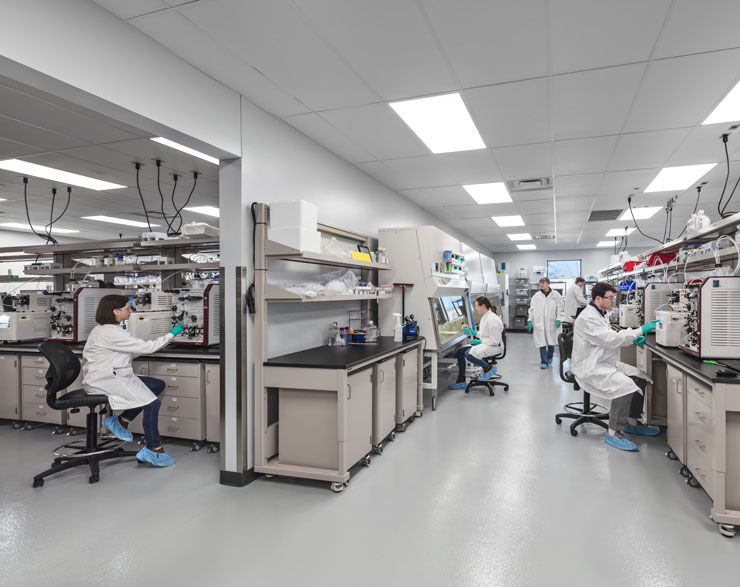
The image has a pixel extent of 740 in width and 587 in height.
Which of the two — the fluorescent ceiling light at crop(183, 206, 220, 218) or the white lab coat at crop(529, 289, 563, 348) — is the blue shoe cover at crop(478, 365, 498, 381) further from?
the fluorescent ceiling light at crop(183, 206, 220, 218)

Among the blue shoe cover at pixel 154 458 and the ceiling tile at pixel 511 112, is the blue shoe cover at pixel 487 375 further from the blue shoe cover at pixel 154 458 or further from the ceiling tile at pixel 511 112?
the blue shoe cover at pixel 154 458

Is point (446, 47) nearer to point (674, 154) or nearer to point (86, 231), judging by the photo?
point (674, 154)

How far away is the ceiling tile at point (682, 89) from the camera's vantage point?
249 centimetres

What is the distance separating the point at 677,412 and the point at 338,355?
2396 millimetres

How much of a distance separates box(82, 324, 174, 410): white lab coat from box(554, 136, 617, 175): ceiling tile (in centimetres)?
391

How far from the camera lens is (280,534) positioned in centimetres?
223

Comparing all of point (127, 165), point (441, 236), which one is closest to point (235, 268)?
point (127, 165)

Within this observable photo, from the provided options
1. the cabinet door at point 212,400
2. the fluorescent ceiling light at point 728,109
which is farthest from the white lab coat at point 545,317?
the cabinet door at point 212,400

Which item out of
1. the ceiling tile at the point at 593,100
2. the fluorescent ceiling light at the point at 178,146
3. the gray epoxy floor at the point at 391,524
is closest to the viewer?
the gray epoxy floor at the point at 391,524

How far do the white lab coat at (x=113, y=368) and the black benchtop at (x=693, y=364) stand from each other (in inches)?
140

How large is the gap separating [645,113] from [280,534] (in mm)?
3734

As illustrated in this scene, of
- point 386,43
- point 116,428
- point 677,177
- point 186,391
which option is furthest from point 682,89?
point 116,428

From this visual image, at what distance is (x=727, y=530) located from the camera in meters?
2.17

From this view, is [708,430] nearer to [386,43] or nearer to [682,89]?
[682,89]
